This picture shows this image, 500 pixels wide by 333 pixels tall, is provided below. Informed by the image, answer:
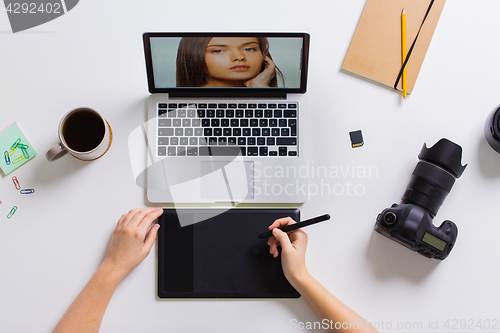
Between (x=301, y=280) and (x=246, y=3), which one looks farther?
(x=246, y=3)

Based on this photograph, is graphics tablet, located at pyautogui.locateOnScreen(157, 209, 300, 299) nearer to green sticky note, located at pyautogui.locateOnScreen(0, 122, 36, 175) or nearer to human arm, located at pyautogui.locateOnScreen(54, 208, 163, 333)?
human arm, located at pyautogui.locateOnScreen(54, 208, 163, 333)

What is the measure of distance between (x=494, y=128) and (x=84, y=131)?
3.41 ft

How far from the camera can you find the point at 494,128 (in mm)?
820

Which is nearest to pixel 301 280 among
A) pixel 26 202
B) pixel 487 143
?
pixel 487 143

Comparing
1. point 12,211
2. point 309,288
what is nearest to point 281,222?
point 309,288

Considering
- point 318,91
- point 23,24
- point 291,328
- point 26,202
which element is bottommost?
point 291,328

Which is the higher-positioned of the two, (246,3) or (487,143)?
(246,3)

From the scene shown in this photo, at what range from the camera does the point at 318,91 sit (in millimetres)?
883

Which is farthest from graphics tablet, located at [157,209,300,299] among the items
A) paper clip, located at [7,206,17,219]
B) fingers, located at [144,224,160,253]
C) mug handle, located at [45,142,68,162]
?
paper clip, located at [7,206,17,219]

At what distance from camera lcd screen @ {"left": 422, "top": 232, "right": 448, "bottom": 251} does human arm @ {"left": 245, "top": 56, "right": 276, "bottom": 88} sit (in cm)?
54

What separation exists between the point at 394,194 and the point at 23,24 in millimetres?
1124

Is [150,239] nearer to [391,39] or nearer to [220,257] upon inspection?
[220,257]

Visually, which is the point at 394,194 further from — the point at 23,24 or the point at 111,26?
the point at 23,24

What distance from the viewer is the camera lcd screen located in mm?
769
